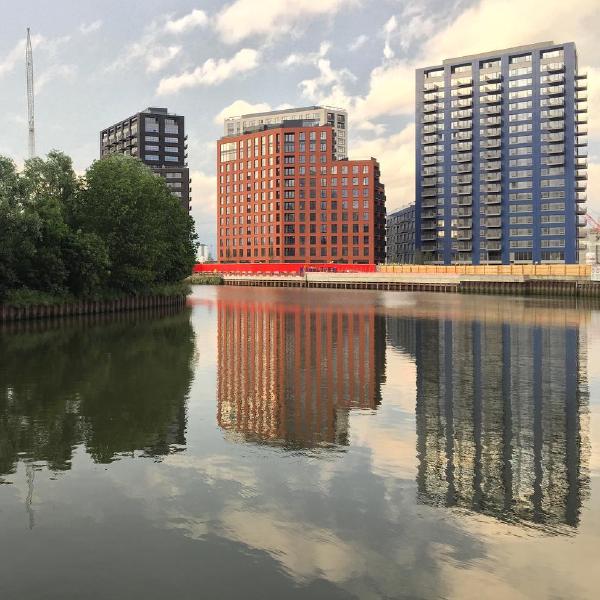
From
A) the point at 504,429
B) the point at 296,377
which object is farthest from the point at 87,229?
the point at 504,429

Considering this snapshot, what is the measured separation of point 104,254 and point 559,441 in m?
61.0

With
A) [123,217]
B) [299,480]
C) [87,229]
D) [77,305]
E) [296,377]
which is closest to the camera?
[299,480]

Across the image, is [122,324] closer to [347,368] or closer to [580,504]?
[347,368]

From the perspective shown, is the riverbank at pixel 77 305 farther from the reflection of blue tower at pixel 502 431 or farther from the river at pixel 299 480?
the reflection of blue tower at pixel 502 431

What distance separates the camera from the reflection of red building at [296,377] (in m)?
22.3

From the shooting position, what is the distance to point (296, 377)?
3222cm

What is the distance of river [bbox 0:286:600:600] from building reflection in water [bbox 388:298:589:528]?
95mm

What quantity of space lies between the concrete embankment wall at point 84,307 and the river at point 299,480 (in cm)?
3084

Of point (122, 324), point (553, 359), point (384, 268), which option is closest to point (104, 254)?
point (122, 324)

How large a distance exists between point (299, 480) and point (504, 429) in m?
8.82

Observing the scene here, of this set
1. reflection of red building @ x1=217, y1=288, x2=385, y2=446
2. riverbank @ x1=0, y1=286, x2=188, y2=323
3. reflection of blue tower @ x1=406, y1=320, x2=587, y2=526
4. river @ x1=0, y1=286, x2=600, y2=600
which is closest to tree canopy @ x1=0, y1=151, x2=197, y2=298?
riverbank @ x1=0, y1=286, x2=188, y2=323

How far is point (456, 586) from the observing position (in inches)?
437

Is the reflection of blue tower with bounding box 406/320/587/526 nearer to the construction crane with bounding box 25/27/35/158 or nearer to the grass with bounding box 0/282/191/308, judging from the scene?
the grass with bounding box 0/282/191/308

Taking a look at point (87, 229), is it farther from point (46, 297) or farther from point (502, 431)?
point (502, 431)
